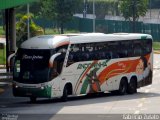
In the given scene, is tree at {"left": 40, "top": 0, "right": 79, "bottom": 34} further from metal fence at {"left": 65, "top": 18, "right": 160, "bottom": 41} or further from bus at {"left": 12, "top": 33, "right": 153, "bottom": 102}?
bus at {"left": 12, "top": 33, "right": 153, "bottom": 102}

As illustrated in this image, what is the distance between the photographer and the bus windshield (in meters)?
30.5

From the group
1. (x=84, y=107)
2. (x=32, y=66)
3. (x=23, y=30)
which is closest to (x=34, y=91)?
(x=32, y=66)

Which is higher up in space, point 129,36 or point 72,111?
point 129,36

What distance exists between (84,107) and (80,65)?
4104 mm

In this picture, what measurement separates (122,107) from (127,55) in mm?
7653

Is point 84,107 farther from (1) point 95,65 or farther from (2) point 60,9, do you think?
(2) point 60,9

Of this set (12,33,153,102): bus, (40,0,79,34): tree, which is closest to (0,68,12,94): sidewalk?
(12,33,153,102): bus

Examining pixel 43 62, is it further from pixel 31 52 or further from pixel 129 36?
pixel 129 36

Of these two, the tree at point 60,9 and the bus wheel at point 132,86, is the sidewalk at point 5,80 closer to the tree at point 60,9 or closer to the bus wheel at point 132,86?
the bus wheel at point 132,86

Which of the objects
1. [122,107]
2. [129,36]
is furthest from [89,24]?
[122,107]

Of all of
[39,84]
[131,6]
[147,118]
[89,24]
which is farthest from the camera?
[89,24]

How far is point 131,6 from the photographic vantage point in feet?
318

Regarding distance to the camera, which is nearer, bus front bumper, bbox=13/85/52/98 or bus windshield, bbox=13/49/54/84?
bus front bumper, bbox=13/85/52/98

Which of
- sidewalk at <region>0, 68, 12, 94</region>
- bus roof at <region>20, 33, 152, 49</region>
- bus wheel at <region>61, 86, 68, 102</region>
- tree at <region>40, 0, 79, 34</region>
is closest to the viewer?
bus roof at <region>20, 33, 152, 49</region>
